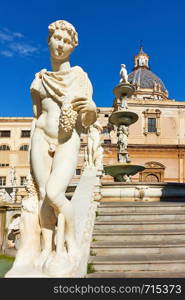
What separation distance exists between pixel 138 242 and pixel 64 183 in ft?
7.56

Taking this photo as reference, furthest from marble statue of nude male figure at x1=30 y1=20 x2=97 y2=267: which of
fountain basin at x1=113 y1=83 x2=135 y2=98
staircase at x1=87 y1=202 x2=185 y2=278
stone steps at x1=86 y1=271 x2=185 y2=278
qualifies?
fountain basin at x1=113 y1=83 x2=135 y2=98

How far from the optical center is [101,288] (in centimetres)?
335

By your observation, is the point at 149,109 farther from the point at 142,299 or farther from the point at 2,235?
the point at 142,299

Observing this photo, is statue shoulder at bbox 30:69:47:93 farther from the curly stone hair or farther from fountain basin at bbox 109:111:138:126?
fountain basin at bbox 109:111:138:126

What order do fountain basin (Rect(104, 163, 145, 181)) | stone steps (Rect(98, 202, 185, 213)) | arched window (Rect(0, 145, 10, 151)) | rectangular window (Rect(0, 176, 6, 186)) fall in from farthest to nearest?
arched window (Rect(0, 145, 10, 151)), rectangular window (Rect(0, 176, 6, 186)), fountain basin (Rect(104, 163, 145, 181)), stone steps (Rect(98, 202, 185, 213))

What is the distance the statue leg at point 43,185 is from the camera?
3.58 meters

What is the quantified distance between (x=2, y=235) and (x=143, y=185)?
15.8 feet

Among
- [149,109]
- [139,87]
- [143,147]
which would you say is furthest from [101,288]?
[139,87]

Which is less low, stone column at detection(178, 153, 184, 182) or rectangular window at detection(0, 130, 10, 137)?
rectangular window at detection(0, 130, 10, 137)

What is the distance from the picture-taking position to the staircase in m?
4.44

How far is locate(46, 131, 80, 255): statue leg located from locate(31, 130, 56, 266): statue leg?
0.37 ft

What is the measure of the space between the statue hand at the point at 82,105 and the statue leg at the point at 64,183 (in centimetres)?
33

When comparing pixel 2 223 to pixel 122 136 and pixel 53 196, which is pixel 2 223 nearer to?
pixel 122 136

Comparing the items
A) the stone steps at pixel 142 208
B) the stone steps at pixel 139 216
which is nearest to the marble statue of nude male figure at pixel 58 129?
the stone steps at pixel 139 216
